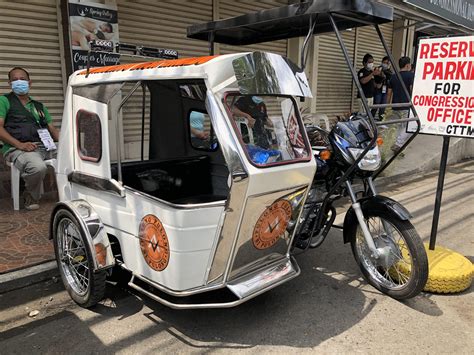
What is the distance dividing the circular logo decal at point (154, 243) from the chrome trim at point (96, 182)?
1.01 feet

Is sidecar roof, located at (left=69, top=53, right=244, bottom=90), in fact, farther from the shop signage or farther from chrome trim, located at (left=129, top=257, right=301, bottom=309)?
the shop signage

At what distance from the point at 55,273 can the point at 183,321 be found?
4.62 ft

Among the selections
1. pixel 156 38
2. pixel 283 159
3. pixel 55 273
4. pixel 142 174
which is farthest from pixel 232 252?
pixel 156 38

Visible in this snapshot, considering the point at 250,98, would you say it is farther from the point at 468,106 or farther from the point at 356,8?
the point at 468,106

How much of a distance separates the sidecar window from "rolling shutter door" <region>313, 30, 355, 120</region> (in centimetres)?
839

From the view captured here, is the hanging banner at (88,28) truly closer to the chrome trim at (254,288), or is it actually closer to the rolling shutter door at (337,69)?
the chrome trim at (254,288)

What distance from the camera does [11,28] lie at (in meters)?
5.52

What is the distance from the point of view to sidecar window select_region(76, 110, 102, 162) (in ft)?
9.89

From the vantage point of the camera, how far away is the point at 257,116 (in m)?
2.79

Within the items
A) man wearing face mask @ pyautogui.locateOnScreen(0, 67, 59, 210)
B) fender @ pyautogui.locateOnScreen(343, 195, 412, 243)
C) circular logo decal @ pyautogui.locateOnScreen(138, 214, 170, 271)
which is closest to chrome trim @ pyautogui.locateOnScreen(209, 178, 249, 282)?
circular logo decal @ pyautogui.locateOnScreen(138, 214, 170, 271)

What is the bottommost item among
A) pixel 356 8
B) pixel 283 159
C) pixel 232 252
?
pixel 232 252

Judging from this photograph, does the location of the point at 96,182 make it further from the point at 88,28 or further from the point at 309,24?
the point at 88,28

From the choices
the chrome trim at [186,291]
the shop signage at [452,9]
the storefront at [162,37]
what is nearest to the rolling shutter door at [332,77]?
the storefront at [162,37]

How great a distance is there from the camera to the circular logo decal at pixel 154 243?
2605 mm
